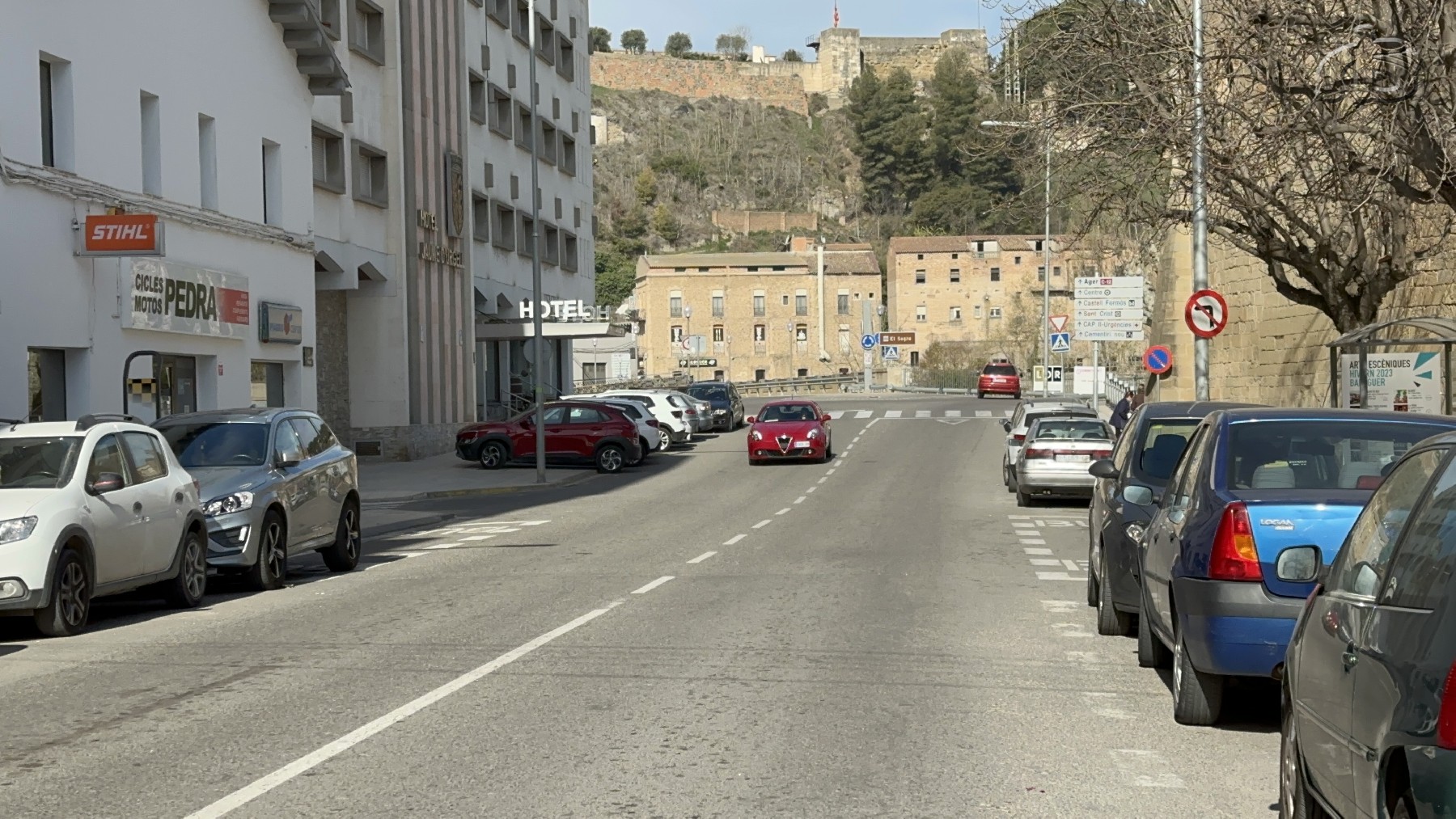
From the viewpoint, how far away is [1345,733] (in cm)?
471

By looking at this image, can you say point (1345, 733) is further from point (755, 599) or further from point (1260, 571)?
point (755, 599)

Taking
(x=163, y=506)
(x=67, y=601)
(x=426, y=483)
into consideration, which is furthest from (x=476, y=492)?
(x=67, y=601)

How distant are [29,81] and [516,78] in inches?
1287

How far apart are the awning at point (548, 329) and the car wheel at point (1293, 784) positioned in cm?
4267

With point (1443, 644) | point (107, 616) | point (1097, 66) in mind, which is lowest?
point (107, 616)

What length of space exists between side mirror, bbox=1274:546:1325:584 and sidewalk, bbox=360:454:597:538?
56.2ft

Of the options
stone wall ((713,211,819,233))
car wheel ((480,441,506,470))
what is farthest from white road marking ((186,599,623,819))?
stone wall ((713,211,819,233))

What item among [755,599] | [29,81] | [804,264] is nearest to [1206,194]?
[755,599]

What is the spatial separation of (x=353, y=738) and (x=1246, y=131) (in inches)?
670

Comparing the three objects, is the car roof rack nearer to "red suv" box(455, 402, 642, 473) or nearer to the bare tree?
the bare tree

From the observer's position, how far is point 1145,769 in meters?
7.40

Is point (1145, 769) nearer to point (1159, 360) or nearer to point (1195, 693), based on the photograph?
point (1195, 693)

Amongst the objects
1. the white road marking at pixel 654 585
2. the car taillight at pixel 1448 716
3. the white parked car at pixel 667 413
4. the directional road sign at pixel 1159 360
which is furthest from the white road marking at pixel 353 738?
the white parked car at pixel 667 413

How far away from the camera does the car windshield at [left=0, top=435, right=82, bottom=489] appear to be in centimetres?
1296
